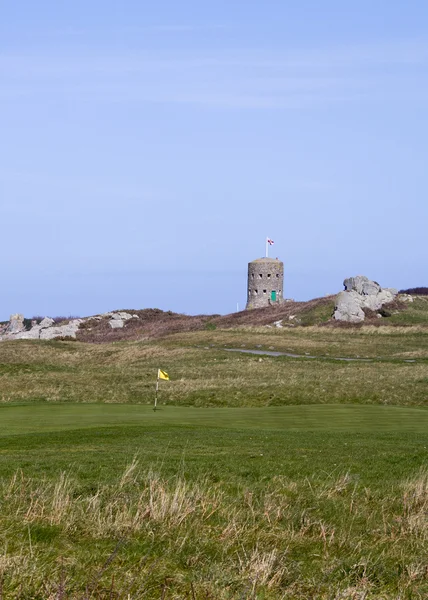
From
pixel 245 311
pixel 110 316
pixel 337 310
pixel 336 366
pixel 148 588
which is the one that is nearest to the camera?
pixel 148 588

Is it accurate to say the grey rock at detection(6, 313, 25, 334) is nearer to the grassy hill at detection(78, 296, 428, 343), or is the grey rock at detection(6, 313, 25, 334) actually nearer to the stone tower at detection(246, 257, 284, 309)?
the grassy hill at detection(78, 296, 428, 343)

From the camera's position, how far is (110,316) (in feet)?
358

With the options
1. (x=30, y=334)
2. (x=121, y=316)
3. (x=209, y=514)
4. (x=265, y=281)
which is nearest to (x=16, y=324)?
(x=30, y=334)

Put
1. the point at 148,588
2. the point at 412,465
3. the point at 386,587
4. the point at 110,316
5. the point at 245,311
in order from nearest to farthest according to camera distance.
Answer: the point at 148,588 → the point at 386,587 → the point at 412,465 → the point at 245,311 → the point at 110,316

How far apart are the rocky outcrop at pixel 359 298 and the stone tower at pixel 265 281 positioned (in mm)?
9556

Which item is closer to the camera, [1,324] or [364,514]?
[364,514]

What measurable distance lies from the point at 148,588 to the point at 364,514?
190 inches

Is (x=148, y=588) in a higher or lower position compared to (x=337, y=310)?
lower

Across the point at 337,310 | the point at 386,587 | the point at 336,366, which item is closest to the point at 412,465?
the point at 386,587

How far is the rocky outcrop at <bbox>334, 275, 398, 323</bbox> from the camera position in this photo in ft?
275

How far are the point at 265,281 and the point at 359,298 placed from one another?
17253 mm

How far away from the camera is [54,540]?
10586 millimetres

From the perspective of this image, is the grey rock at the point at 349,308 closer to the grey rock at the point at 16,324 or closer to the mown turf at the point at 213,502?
the grey rock at the point at 16,324

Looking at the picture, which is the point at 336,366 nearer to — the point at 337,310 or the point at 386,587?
the point at 337,310
